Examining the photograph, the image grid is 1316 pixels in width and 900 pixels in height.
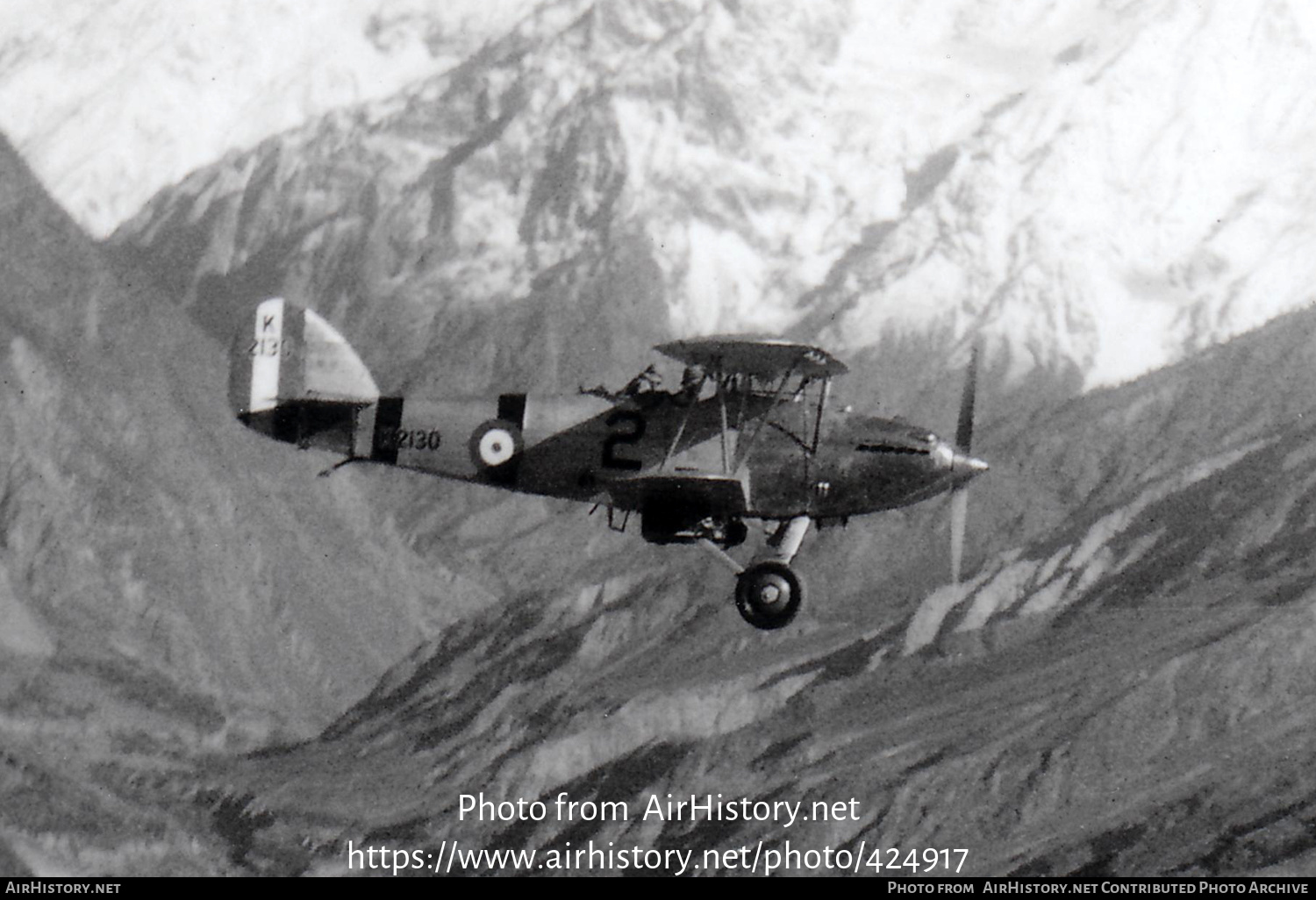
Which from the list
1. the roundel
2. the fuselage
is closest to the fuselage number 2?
the fuselage

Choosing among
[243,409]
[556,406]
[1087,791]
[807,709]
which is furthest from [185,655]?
[556,406]

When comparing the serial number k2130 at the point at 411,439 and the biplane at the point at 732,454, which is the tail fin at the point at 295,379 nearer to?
the serial number k2130 at the point at 411,439

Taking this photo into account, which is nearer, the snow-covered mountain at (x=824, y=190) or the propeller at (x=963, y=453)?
the propeller at (x=963, y=453)

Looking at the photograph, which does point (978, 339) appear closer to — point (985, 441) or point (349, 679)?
point (985, 441)

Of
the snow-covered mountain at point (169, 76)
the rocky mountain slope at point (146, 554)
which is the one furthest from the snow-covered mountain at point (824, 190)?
the rocky mountain slope at point (146, 554)

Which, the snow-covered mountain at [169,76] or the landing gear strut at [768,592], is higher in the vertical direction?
the snow-covered mountain at [169,76]

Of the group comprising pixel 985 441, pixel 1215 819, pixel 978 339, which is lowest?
pixel 1215 819

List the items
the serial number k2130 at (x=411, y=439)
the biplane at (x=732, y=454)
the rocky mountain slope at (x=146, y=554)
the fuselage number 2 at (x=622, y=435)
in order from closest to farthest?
1. the biplane at (x=732, y=454)
2. the fuselage number 2 at (x=622, y=435)
3. the serial number k2130 at (x=411, y=439)
4. the rocky mountain slope at (x=146, y=554)
